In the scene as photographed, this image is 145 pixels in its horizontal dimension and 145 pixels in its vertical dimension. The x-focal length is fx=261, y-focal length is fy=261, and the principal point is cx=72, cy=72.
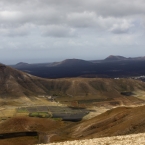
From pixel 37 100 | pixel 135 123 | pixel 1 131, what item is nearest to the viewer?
pixel 135 123

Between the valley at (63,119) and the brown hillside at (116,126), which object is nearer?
the brown hillside at (116,126)

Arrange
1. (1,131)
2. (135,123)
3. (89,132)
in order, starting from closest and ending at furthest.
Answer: (135,123) < (89,132) < (1,131)

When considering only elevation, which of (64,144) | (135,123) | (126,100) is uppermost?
(64,144)

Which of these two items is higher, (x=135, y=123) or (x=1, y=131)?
(x=135, y=123)

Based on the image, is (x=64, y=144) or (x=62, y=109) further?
(x=62, y=109)

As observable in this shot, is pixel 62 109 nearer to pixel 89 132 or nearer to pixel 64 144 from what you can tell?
pixel 89 132

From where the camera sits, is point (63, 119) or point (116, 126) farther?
point (63, 119)

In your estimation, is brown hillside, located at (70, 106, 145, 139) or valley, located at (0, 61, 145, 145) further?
valley, located at (0, 61, 145, 145)

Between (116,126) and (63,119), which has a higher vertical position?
(116,126)

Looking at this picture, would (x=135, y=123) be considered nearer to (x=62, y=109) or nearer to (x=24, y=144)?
(x=24, y=144)

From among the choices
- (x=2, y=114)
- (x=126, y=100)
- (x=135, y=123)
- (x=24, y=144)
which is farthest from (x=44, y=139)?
(x=126, y=100)
